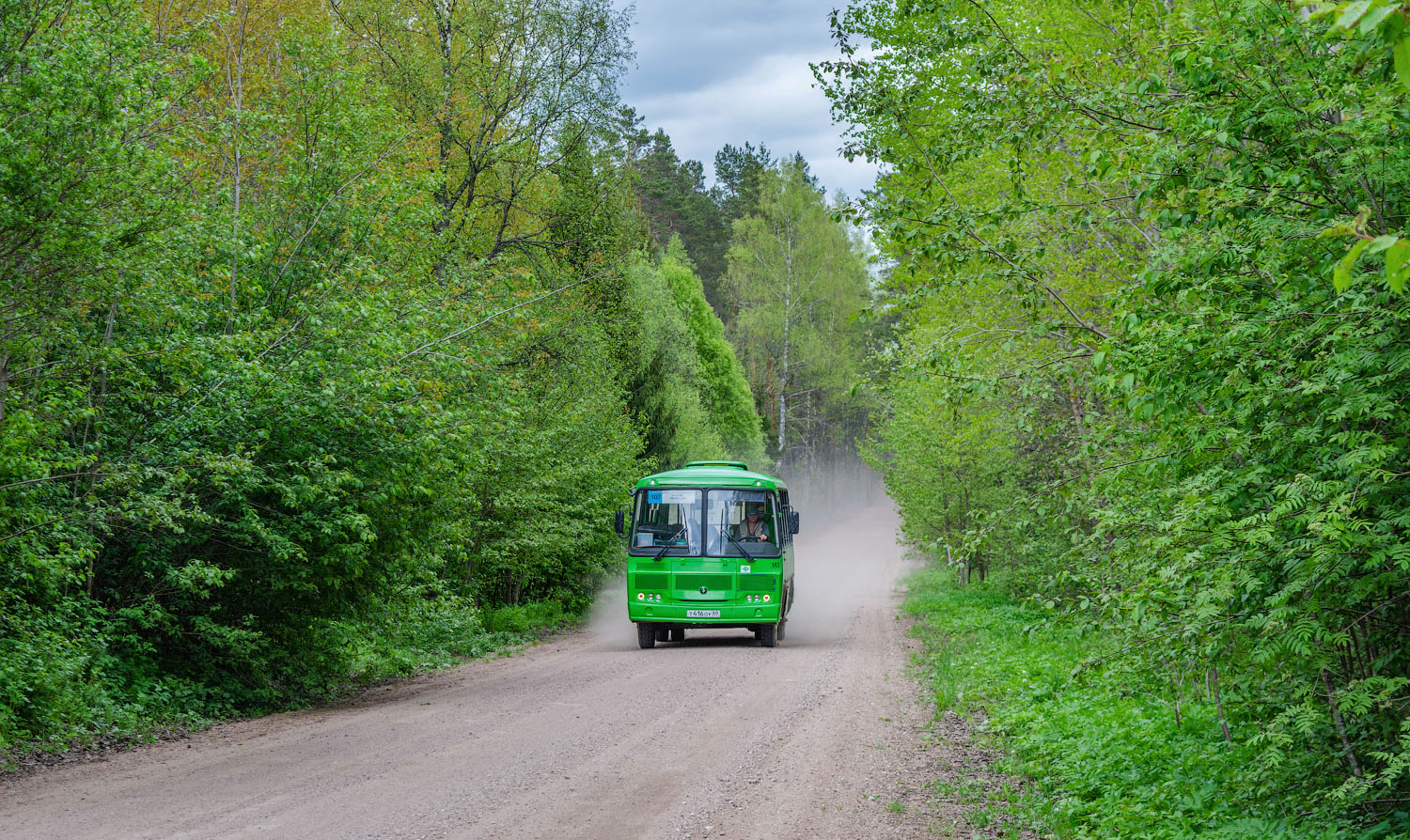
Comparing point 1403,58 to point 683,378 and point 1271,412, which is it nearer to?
point 1271,412

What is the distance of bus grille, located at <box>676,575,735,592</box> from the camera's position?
18.6 meters

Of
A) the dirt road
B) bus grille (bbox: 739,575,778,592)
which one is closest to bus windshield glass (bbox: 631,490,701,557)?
bus grille (bbox: 739,575,778,592)

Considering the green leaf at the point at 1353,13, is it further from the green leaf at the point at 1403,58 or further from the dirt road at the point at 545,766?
the dirt road at the point at 545,766

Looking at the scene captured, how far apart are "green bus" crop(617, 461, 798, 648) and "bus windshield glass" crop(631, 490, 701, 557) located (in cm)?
2

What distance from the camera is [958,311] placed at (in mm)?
19328

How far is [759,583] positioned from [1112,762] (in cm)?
1104

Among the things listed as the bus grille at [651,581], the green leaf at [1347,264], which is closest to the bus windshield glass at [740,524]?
the bus grille at [651,581]

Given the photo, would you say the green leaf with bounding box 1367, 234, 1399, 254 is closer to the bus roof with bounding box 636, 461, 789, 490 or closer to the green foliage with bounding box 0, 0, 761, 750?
the green foliage with bounding box 0, 0, 761, 750

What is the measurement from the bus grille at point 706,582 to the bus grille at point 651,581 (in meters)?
0.19

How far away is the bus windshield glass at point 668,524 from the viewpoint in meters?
18.7

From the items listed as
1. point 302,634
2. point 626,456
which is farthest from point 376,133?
point 626,456

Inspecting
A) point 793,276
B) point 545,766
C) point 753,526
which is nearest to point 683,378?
point 793,276

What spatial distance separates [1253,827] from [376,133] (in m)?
13.7

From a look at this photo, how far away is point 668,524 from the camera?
1892 centimetres
